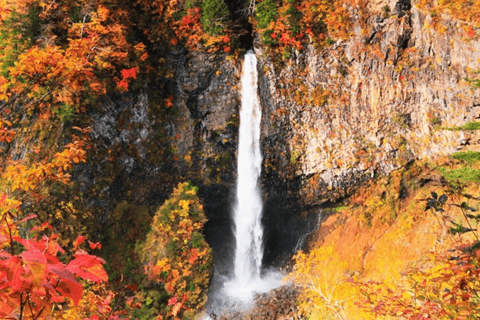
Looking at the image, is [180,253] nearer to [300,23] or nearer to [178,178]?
[178,178]

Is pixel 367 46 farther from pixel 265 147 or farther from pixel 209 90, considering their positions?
pixel 209 90

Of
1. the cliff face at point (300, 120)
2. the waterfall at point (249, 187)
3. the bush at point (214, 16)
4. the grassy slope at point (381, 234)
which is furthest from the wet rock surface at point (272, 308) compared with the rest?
the bush at point (214, 16)

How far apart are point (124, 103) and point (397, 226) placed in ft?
36.8

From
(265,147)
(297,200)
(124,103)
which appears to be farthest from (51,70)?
(297,200)

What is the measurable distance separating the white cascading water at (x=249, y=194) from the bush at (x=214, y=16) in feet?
5.40

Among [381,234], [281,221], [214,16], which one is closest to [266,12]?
[214,16]

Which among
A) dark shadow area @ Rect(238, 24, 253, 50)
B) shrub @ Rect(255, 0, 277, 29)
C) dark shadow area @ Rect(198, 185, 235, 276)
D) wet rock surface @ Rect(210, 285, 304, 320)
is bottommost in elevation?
wet rock surface @ Rect(210, 285, 304, 320)

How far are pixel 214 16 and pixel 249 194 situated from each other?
785 centimetres

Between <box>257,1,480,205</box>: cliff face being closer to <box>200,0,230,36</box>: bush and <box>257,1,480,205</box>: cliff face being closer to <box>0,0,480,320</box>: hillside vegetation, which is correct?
<box>0,0,480,320</box>: hillside vegetation

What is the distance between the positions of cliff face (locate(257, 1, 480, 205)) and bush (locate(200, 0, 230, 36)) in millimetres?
1997

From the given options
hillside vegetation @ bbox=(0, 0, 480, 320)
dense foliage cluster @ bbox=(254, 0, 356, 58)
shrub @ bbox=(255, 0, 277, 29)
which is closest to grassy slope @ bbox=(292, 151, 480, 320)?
hillside vegetation @ bbox=(0, 0, 480, 320)

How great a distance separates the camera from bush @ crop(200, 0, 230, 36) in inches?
483

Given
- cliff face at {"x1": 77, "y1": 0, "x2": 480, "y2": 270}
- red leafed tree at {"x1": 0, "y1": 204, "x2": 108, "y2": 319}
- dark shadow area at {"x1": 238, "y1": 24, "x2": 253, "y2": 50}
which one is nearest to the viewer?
red leafed tree at {"x1": 0, "y1": 204, "x2": 108, "y2": 319}

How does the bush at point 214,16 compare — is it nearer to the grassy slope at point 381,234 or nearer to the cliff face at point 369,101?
the cliff face at point 369,101
